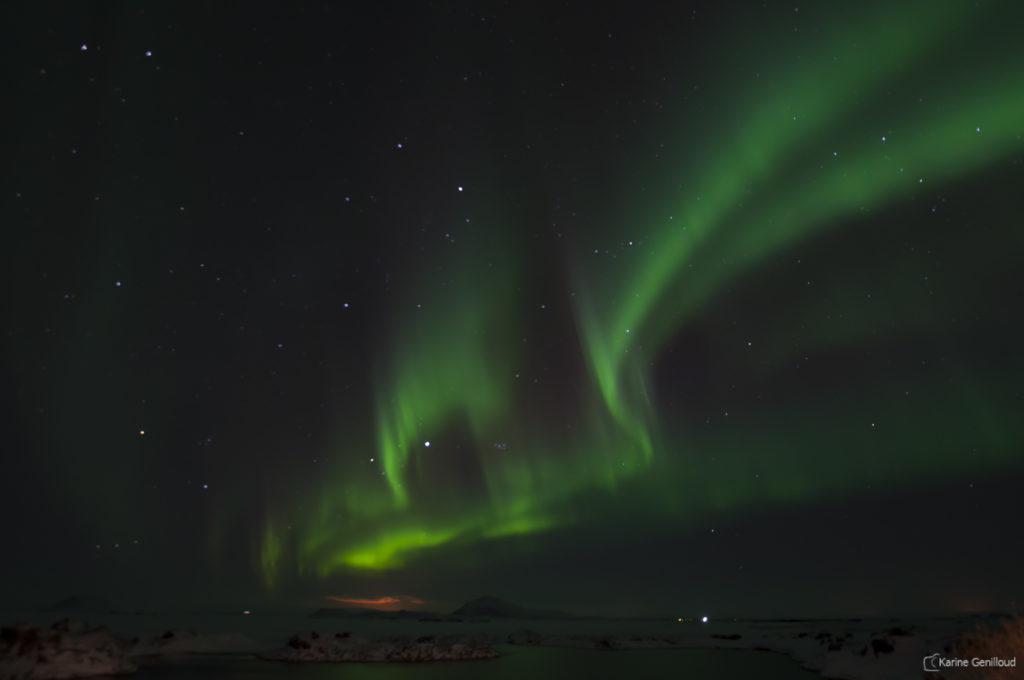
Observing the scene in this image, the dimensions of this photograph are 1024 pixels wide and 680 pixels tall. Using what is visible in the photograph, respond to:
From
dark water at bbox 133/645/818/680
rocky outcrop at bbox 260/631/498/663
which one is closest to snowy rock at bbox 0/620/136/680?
dark water at bbox 133/645/818/680

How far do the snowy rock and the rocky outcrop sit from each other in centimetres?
968

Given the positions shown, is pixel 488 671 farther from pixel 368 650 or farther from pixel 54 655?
pixel 54 655

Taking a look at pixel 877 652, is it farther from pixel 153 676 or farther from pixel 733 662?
pixel 153 676

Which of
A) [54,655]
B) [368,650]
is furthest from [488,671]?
[54,655]

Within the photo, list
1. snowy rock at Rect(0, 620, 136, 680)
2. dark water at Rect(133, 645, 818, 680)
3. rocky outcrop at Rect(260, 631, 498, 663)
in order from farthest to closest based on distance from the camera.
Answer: rocky outcrop at Rect(260, 631, 498, 663) → dark water at Rect(133, 645, 818, 680) → snowy rock at Rect(0, 620, 136, 680)

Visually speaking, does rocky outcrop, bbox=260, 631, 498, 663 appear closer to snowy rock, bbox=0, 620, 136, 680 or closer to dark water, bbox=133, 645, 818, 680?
dark water, bbox=133, 645, 818, 680

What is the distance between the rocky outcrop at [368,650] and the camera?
111ft

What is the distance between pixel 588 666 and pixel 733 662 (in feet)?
34.0

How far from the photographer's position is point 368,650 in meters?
35.2

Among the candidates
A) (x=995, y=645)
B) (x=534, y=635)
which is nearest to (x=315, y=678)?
(x=995, y=645)

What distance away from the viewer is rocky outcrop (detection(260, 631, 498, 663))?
1335 inches

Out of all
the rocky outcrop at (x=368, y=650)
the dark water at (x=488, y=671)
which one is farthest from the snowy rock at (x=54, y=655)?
the rocky outcrop at (x=368, y=650)

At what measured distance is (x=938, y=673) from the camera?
59.7 ft

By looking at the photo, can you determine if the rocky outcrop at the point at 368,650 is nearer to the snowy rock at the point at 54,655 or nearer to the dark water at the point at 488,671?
the dark water at the point at 488,671
